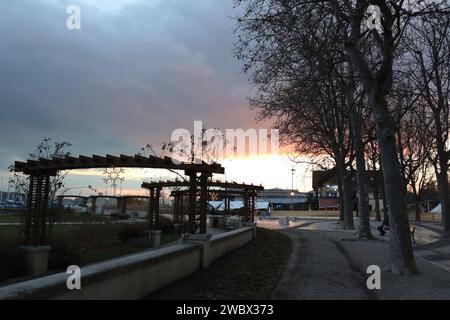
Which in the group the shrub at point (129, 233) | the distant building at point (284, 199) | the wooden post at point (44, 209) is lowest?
the shrub at point (129, 233)

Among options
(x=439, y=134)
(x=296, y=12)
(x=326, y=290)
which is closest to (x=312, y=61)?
(x=296, y=12)

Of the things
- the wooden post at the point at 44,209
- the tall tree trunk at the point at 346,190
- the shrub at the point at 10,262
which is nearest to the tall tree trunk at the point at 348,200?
the tall tree trunk at the point at 346,190

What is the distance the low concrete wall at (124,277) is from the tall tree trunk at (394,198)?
4.64 meters

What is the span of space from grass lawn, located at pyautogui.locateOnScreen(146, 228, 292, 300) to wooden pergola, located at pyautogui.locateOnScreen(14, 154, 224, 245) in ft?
11.0

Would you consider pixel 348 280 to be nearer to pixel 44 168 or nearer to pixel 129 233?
pixel 44 168

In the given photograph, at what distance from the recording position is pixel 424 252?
1892 cm

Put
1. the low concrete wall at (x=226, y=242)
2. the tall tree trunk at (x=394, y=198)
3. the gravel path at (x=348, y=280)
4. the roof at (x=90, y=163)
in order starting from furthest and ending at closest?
1. the roof at (x=90, y=163)
2. the low concrete wall at (x=226, y=242)
3. the tall tree trunk at (x=394, y=198)
4. the gravel path at (x=348, y=280)

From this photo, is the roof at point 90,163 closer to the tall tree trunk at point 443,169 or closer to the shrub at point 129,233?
the shrub at point 129,233

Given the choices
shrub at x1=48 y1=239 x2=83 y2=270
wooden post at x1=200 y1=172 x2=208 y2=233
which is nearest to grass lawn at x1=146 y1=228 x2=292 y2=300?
wooden post at x1=200 y1=172 x2=208 y2=233

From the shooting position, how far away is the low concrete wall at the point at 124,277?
235 inches

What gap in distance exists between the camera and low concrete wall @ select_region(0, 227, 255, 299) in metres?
5.98

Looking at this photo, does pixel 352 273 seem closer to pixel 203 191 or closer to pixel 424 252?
pixel 203 191

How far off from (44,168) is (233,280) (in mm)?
7566
